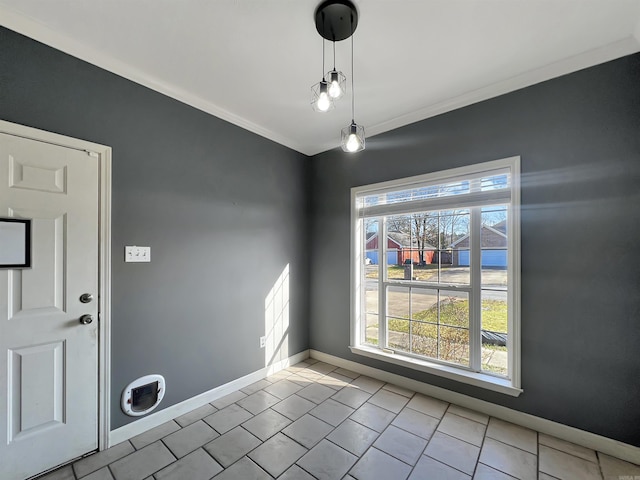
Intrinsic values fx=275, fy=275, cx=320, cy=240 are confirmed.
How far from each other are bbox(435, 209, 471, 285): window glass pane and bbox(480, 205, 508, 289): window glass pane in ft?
0.44

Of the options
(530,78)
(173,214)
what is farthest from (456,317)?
(173,214)

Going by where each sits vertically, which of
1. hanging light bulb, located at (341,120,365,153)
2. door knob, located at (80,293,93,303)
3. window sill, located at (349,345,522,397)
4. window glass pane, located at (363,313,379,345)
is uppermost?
hanging light bulb, located at (341,120,365,153)

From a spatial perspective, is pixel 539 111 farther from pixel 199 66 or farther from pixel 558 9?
pixel 199 66

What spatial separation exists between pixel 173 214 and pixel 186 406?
1607mm

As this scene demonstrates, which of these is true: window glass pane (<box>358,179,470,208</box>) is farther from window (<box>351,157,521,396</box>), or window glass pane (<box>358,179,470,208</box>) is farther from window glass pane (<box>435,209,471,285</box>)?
window glass pane (<box>435,209,471,285</box>)

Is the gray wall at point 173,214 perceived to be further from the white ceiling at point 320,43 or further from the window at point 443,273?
the window at point 443,273

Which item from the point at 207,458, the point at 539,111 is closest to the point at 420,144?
the point at 539,111

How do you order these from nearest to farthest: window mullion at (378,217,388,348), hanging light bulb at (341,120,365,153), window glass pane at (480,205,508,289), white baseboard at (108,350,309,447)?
hanging light bulb at (341,120,365,153), white baseboard at (108,350,309,447), window glass pane at (480,205,508,289), window mullion at (378,217,388,348)

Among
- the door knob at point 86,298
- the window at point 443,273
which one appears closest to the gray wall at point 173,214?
the door knob at point 86,298

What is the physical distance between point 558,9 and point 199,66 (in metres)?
2.26

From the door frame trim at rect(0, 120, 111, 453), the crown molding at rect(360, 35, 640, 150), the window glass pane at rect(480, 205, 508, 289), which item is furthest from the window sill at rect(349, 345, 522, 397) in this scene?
the crown molding at rect(360, 35, 640, 150)

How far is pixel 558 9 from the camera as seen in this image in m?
1.53

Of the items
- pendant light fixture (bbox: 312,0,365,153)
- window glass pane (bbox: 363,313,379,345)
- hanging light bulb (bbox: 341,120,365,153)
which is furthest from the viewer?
window glass pane (bbox: 363,313,379,345)

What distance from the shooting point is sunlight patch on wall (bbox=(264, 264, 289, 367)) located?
3018 mm
